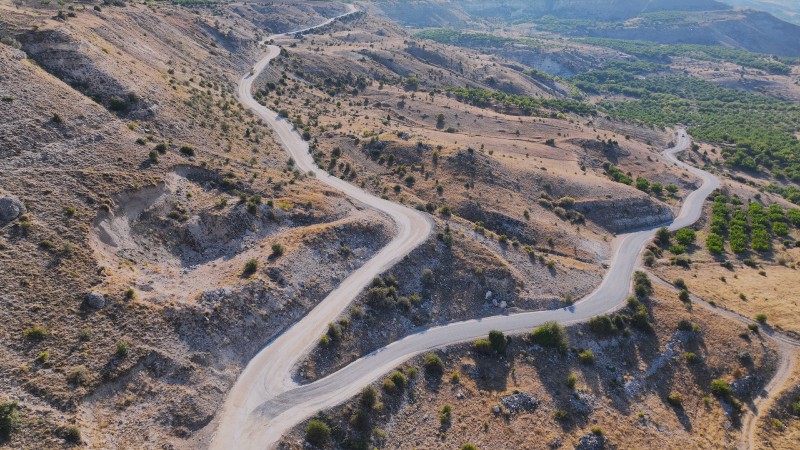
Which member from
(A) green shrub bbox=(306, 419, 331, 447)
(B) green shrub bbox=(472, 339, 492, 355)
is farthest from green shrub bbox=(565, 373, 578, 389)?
(A) green shrub bbox=(306, 419, 331, 447)

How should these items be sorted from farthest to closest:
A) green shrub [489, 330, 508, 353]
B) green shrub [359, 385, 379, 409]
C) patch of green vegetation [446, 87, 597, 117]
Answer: patch of green vegetation [446, 87, 597, 117]
green shrub [489, 330, 508, 353]
green shrub [359, 385, 379, 409]

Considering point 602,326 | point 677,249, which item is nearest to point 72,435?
point 602,326

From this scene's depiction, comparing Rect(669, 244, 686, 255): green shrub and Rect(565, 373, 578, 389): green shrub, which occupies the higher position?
Rect(669, 244, 686, 255): green shrub

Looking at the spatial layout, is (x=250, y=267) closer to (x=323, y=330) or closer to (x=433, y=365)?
(x=323, y=330)

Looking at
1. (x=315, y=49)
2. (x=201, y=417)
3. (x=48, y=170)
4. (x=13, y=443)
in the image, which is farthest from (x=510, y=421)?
(x=315, y=49)

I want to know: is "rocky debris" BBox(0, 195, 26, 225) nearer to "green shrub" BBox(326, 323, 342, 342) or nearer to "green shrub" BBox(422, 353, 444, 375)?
"green shrub" BBox(326, 323, 342, 342)

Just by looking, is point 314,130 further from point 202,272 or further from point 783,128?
point 783,128
